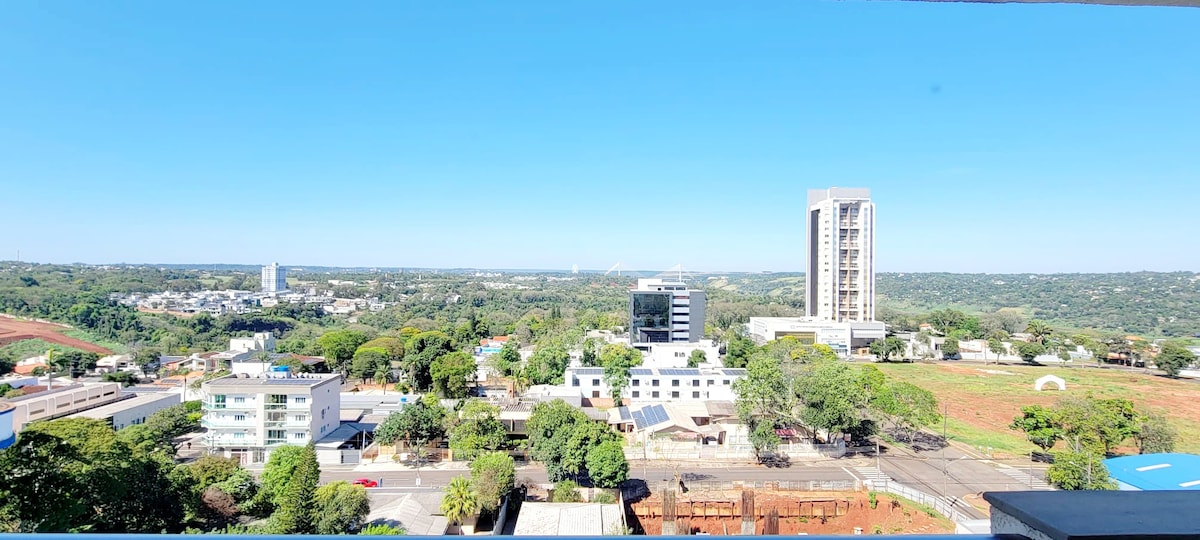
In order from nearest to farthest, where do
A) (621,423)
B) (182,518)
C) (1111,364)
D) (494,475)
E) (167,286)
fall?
(182,518) → (494,475) → (621,423) → (1111,364) → (167,286)

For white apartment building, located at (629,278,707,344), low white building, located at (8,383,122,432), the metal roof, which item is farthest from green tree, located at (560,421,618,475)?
white apartment building, located at (629,278,707,344)

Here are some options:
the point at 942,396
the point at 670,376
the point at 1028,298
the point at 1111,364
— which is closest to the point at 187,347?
the point at 670,376

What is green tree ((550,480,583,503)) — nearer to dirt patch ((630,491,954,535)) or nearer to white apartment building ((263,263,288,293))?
dirt patch ((630,491,954,535))

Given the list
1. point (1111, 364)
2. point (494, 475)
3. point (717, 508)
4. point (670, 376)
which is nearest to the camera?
point (494, 475)

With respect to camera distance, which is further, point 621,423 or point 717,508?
point 621,423

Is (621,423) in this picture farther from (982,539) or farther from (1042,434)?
(982,539)

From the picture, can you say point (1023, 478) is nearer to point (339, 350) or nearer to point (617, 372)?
point (617, 372)
